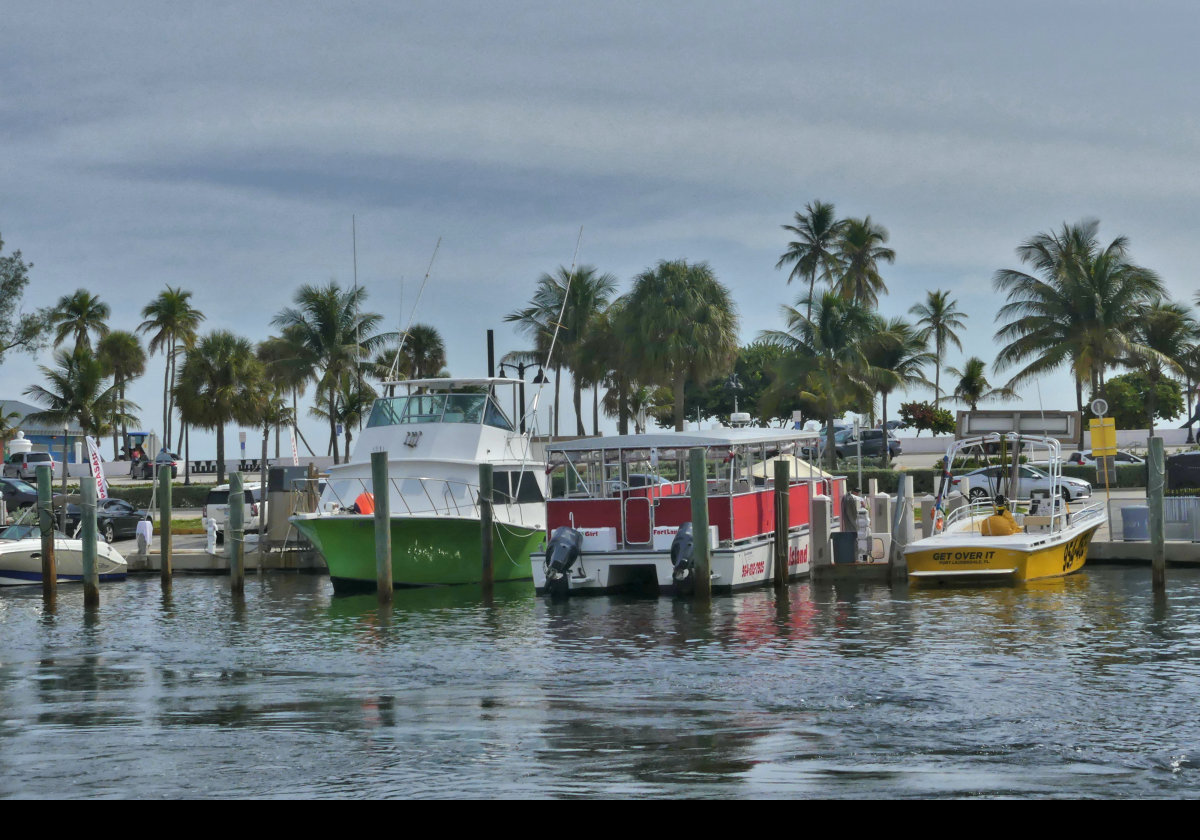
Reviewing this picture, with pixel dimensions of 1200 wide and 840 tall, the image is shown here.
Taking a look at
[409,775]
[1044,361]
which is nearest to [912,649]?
[409,775]

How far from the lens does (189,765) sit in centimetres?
1109

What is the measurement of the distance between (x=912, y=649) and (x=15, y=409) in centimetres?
9888

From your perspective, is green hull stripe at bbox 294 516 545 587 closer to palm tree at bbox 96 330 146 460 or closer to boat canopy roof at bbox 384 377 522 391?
boat canopy roof at bbox 384 377 522 391

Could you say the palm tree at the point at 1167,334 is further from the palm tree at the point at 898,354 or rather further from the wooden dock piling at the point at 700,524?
the wooden dock piling at the point at 700,524

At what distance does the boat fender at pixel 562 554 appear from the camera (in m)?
24.0

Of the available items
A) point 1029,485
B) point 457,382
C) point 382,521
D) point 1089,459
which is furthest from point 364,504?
point 1089,459

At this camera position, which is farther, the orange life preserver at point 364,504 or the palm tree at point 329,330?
the palm tree at point 329,330

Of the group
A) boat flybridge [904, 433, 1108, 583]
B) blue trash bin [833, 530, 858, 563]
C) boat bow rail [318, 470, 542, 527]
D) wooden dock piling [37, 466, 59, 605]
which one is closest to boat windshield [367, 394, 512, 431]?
boat bow rail [318, 470, 542, 527]

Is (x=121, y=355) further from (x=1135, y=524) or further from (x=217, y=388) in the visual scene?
(x=1135, y=524)

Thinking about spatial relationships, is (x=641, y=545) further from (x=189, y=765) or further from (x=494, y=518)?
(x=189, y=765)

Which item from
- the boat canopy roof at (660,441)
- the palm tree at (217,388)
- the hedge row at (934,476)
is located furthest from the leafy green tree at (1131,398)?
the boat canopy roof at (660,441)

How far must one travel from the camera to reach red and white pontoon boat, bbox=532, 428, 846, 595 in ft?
78.7

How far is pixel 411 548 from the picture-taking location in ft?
86.7

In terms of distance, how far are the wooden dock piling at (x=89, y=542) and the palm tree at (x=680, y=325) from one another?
107 ft
